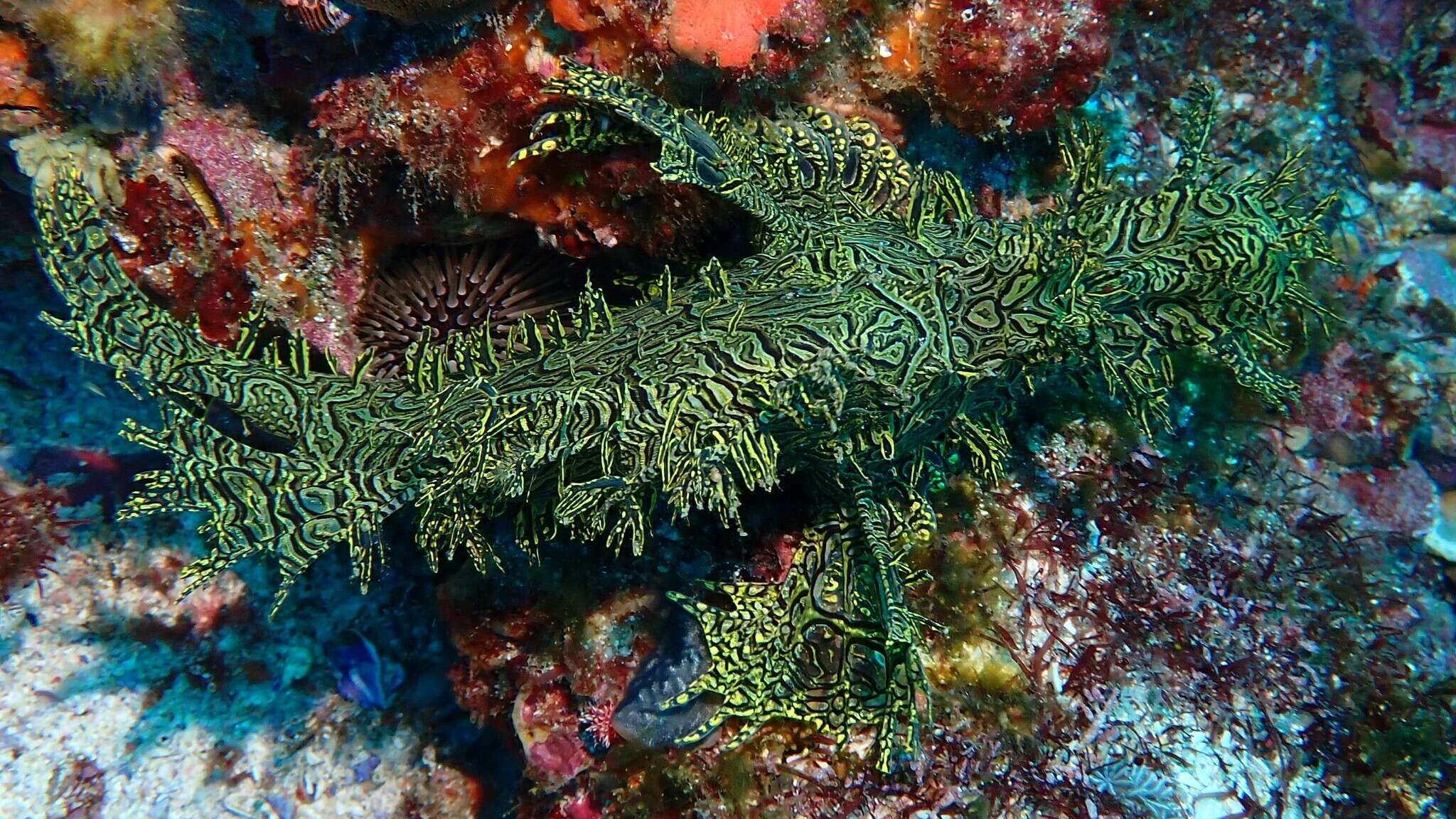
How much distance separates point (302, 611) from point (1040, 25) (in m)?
7.46

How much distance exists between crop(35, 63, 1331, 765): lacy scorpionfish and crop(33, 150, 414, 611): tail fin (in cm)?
1

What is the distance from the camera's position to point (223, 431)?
4168 mm

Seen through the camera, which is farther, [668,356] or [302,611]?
[302,611]

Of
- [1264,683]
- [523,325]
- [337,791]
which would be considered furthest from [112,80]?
[1264,683]

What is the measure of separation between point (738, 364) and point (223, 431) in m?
2.86

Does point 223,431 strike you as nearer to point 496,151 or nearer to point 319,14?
point 496,151

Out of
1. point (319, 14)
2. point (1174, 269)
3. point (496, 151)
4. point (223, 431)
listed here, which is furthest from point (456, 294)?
point (1174, 269)

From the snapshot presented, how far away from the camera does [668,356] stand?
12.4ft

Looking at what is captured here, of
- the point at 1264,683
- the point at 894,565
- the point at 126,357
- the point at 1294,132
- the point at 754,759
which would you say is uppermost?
the point at 1294,132

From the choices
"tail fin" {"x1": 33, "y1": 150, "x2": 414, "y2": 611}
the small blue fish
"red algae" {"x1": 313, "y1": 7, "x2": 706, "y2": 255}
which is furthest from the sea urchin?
the small blue fish

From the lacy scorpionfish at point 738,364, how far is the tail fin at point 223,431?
0.04ft

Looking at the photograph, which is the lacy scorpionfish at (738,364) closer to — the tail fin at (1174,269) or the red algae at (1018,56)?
the tail fin at (1174,269)

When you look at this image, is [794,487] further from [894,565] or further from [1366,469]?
[1366,469]

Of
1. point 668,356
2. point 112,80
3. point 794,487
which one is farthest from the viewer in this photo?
point 794,487
